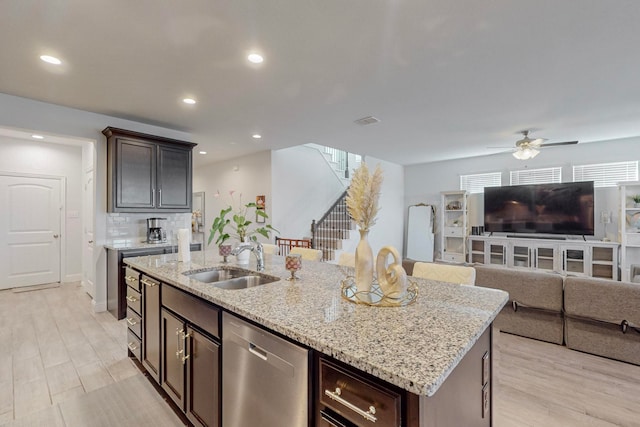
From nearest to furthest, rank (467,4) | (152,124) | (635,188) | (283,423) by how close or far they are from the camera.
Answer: (283,423)
(467,4)
(152,124)
(635,188)

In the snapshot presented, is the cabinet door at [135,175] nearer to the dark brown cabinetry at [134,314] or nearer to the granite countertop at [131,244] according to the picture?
the granite countertop at [131,244]

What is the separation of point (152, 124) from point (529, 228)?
23.1ft

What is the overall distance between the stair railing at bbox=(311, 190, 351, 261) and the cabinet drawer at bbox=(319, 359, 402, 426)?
495cm

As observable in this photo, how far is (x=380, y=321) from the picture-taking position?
1173 mm

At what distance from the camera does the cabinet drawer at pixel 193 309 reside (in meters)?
1.53

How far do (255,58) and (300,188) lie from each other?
4.09 meters

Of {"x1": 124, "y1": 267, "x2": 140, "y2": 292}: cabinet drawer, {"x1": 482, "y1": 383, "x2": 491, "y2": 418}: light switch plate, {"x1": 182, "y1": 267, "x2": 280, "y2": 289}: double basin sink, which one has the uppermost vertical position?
{"x1": 182, "y1": 267, "x2": 280, "y2": 289}: double basin sink

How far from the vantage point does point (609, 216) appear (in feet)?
17.6

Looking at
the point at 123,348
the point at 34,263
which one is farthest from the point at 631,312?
the point at 34,263

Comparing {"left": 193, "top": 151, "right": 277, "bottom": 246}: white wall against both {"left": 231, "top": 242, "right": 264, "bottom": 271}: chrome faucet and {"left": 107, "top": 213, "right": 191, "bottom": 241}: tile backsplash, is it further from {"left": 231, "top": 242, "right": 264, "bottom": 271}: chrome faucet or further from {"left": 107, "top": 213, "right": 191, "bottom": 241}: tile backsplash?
{"left": 231, "top": 242, "right": 264, "bottom": 271}: chrome faucet

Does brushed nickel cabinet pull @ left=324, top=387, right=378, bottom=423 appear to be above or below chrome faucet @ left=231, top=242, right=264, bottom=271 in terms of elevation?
below

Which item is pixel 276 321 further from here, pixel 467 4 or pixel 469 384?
pixel 467 4

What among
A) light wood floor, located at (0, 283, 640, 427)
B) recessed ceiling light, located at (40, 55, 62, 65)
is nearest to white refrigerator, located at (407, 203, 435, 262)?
→ light wood floor, located at (0, 283, 640, 427)

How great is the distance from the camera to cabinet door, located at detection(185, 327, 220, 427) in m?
1.53
